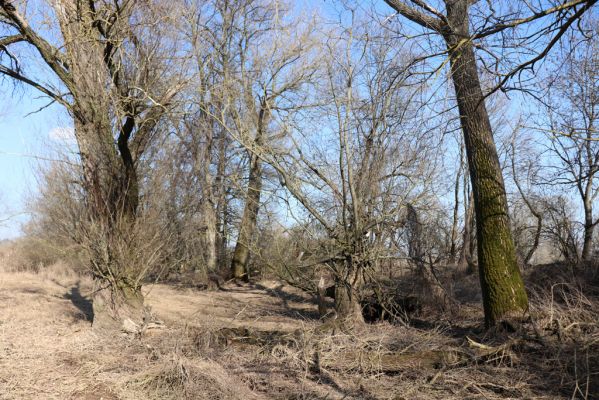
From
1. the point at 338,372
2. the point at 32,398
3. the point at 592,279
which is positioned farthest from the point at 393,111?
the point at 32,398

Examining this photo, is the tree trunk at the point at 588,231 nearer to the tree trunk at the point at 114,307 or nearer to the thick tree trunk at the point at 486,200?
A: the thick tree trunk at the point at 486,200

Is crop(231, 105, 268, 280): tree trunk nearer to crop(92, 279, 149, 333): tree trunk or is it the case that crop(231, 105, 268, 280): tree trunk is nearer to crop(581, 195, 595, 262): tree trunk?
crop(92, 279, 149, 333): tree trunk

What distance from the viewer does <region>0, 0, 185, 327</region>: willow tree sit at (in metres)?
8.41

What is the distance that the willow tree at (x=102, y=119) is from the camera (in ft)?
27.6

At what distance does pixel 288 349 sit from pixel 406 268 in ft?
13.7

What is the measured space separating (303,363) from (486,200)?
3526mm

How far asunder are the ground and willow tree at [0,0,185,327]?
2.91ft

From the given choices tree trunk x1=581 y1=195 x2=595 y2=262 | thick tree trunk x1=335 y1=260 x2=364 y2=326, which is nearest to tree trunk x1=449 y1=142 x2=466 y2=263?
tree trunk x1=581 y1=195 x2=595 y2=262

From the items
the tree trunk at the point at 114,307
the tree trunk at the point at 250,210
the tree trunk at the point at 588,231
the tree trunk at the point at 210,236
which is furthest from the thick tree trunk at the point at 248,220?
the tree trunk at the point at 588,231

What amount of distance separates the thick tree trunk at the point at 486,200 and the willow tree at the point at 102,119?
481 centimetres

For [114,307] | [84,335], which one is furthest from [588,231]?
[84,335]

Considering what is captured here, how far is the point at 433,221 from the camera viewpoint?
39.3 feet

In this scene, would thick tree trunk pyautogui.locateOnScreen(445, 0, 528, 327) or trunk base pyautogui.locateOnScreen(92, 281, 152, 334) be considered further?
trunk base pyautogui.locateOnScreen(92, 281, 152, 334)

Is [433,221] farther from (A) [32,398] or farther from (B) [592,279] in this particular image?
(A) [32,398]
